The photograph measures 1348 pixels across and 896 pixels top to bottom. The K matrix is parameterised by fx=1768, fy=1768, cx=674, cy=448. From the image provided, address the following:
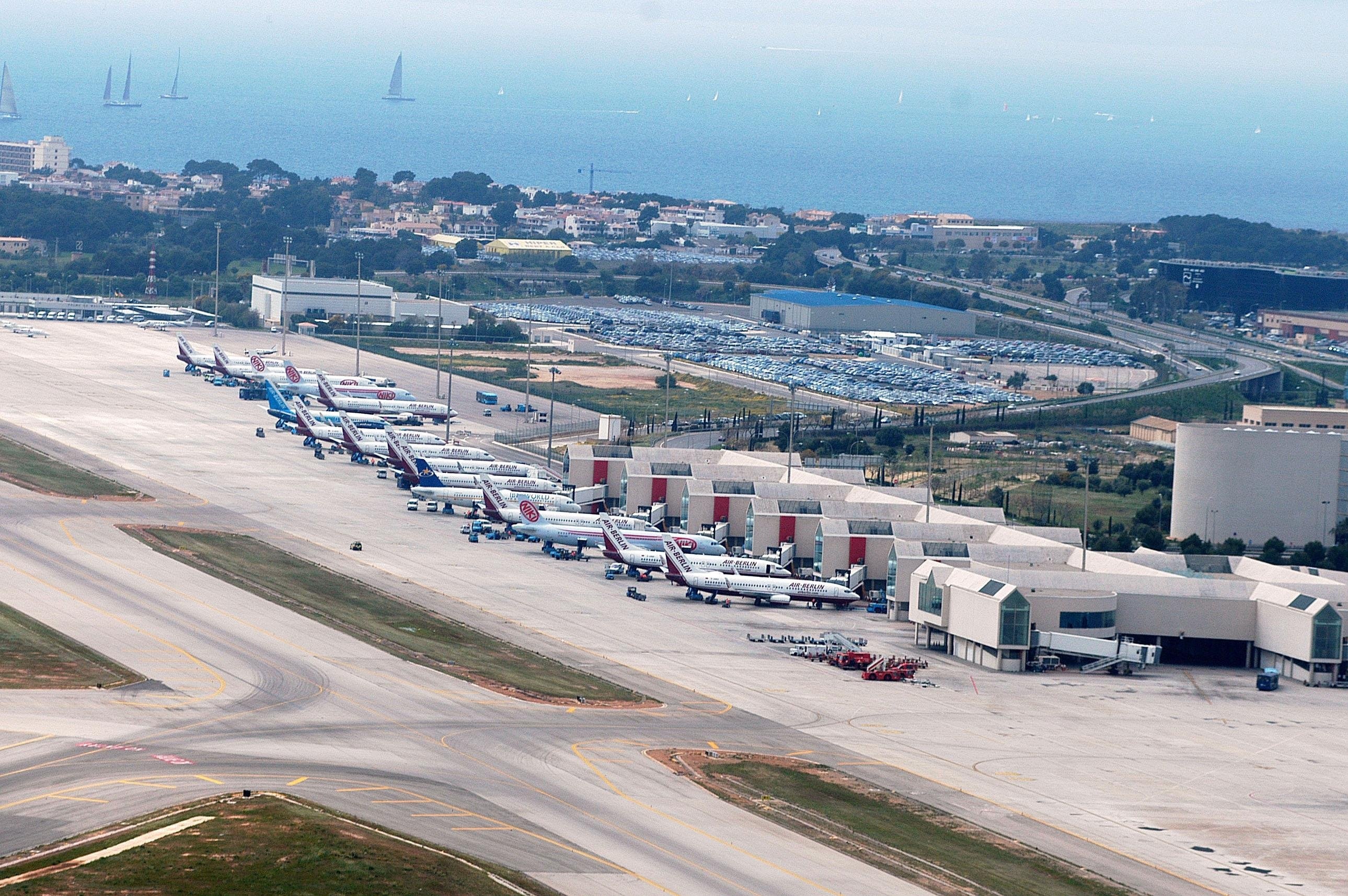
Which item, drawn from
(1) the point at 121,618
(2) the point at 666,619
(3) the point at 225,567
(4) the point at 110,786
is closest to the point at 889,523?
(2) the point at 666,619

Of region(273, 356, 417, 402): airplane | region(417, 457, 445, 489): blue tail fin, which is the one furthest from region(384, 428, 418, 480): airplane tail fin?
region(273, 356, 417, 402): airplane

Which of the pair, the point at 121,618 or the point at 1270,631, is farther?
the point at 1270,631

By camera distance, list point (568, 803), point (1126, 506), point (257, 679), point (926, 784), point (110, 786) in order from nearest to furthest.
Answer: point (110, 786) < point (568, 803) < point (926, 784) < point (257, 679) < point (1126, 506)

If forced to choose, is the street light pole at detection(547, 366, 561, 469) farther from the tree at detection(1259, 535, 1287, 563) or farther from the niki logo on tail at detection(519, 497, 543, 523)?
the tree at detection(1259, 535, 1287, 563)

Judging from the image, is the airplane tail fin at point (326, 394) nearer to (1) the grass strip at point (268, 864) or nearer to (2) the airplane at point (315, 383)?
(2) the airplane at point (315, 383)

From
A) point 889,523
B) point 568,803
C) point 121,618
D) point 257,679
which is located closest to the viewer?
point 568,803

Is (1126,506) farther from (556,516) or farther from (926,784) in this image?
(926,784)

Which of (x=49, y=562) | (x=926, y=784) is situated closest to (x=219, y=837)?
(x=926, y=784)
